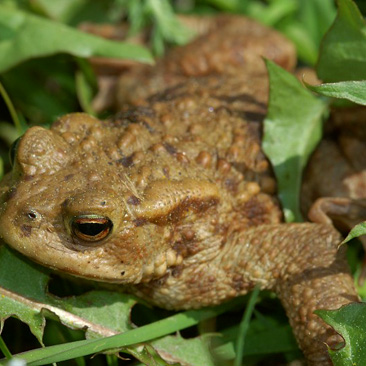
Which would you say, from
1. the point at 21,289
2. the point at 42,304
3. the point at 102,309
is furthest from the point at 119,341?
the point at 21,289

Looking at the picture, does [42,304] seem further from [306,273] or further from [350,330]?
[350,330]

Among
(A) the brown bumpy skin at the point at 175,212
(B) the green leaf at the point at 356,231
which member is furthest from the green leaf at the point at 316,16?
(B) the green leaf at the point at 356,231

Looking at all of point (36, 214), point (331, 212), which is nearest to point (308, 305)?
point (331, 212)

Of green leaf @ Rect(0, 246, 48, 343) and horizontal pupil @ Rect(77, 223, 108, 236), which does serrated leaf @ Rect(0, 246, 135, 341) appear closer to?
green leaf @ Rect(0, 246, 48, 343)

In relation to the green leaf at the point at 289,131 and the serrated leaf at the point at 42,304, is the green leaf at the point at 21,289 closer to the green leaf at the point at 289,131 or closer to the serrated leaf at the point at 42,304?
the serrated leaf at the point at 42,304

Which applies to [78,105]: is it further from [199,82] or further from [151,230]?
[151,230]
